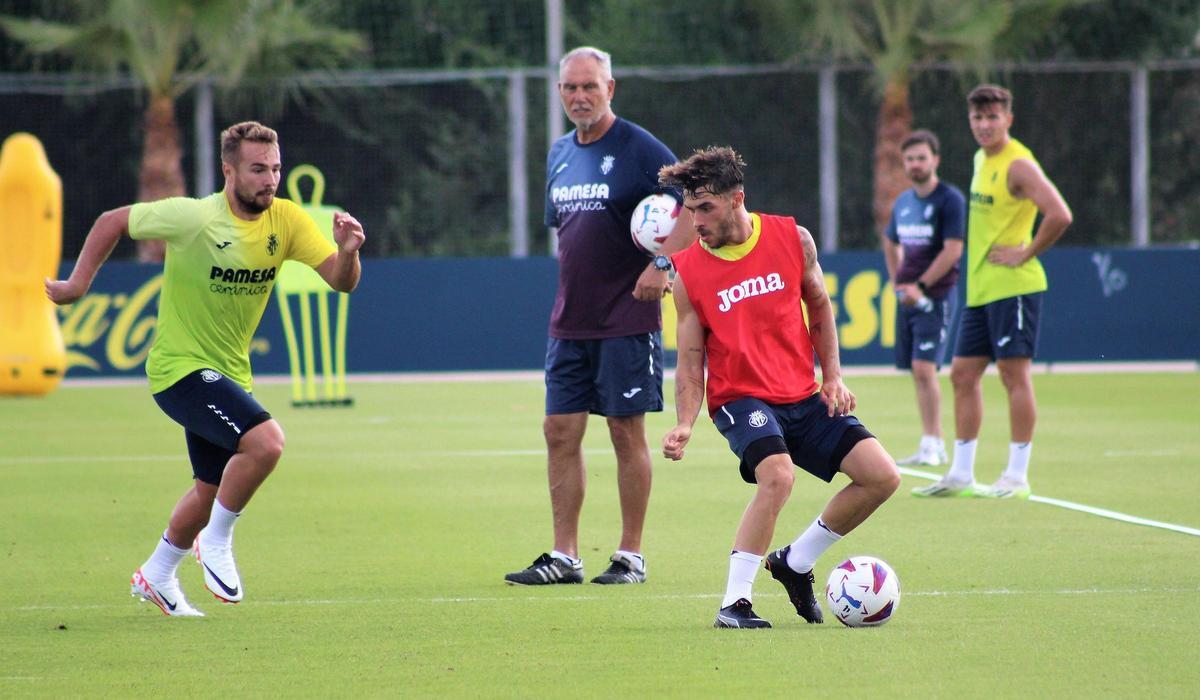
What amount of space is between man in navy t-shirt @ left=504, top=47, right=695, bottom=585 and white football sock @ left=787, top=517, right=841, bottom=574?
1.26m

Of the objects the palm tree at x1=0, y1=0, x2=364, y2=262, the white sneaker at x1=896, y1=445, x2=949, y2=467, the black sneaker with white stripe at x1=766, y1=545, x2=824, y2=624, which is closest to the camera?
the black sneaker with white stripe at x1=766, y1=545, x2=824, y2=624

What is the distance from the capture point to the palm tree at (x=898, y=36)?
25.8 meters

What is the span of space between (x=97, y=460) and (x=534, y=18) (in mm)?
19734

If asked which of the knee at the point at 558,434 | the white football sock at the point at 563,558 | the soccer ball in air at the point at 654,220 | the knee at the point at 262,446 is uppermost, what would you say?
the soccer ball in air at the point at 654,220

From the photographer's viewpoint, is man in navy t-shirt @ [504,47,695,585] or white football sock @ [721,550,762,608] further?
man in navy t-shirt @ [504,47,695,585]

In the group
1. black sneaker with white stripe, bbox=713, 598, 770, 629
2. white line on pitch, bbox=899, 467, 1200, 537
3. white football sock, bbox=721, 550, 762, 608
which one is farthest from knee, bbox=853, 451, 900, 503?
white line on pitch, bbox=899, 467, 1200, 537

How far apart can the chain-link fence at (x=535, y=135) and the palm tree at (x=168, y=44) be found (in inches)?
20.8

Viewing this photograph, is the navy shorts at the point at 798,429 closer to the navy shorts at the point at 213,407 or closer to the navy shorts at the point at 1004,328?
the navy shorts at the point at 213,407

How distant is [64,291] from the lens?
7289 millimetres

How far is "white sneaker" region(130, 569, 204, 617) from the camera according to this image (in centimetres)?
734

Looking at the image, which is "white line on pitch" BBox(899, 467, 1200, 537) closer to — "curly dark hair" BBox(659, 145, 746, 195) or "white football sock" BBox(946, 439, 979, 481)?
"white football sock" BBox(946, 439, 979, 481)

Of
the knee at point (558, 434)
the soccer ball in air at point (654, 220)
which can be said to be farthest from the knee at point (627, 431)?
the soccer ball in air at point (654, 220)

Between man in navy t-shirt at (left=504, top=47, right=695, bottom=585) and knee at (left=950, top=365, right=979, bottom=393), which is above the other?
man in navy t-shirt at (left=504, top=47, right=695, bottom=585)

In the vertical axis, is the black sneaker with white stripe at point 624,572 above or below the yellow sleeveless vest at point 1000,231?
below
